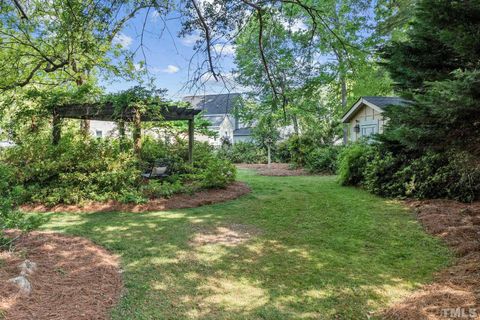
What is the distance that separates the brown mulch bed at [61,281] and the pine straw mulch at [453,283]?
2.64 m

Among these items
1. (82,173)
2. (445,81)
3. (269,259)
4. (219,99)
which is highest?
(219,99)

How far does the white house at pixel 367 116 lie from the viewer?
43.6 ft

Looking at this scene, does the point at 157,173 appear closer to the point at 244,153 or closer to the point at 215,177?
the point at 215,177

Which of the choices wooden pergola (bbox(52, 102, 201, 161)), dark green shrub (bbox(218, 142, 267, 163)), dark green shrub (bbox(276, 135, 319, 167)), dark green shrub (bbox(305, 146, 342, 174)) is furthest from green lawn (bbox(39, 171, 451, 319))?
dark green shrub (bbox(218, 142, 267, 163))

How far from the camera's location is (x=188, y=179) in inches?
365

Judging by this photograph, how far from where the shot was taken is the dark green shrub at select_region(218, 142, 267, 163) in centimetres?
2000

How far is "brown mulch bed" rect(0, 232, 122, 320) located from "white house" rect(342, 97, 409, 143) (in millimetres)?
11983

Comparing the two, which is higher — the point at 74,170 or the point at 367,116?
the point at 367,116

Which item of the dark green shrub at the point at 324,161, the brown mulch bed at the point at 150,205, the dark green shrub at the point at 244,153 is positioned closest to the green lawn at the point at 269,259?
the brown mulch bed at the point at 150,205

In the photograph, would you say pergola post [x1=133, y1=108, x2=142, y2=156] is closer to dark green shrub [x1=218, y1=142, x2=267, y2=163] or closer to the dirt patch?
the dirt patch

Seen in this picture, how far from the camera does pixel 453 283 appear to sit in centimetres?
301

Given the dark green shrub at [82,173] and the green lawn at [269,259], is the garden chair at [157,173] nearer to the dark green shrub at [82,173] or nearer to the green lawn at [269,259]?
the dark green shrub at [82,173]

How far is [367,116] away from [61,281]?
14447 millimetres

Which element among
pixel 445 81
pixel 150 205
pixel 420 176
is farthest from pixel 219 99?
pixel 445 81
